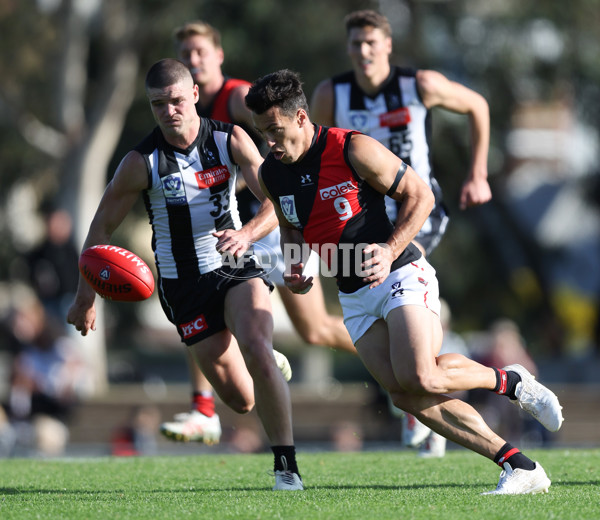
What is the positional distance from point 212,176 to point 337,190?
3.30ft

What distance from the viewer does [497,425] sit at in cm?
1428

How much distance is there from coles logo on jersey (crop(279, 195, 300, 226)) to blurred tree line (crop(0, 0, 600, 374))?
13.1 metres

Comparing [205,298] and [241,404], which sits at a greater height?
[205,298]

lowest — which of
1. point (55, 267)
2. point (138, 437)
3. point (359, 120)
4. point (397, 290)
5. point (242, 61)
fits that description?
point (138, 437)

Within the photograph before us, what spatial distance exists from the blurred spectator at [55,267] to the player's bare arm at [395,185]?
7.88 meters

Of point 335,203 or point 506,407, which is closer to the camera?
point 335,203

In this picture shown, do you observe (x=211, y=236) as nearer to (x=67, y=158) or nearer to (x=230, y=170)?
(x=230, y=170)

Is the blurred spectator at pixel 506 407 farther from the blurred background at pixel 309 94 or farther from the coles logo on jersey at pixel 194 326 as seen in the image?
the coles logo on jersey at pixel 194 326

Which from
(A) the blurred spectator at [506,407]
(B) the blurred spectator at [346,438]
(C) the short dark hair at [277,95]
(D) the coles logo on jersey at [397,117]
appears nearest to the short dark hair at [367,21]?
(D) the coles logo on jersey at [397,117]

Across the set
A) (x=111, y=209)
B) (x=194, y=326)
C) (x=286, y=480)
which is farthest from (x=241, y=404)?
(x=111, y=209)

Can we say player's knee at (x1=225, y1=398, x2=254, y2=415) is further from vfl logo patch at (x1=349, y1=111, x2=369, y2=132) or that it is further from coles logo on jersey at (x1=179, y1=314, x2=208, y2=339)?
vfl logo patch at (x1=349, y1=111, x2=369, y2=132)

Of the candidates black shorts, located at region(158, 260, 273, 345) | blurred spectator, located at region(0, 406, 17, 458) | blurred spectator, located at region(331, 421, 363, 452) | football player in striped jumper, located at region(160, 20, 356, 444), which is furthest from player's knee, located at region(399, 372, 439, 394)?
blurred spectator, located at region(331, 421, 363, 452)

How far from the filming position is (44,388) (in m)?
13.3

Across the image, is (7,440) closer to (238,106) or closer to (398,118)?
(238,106)
